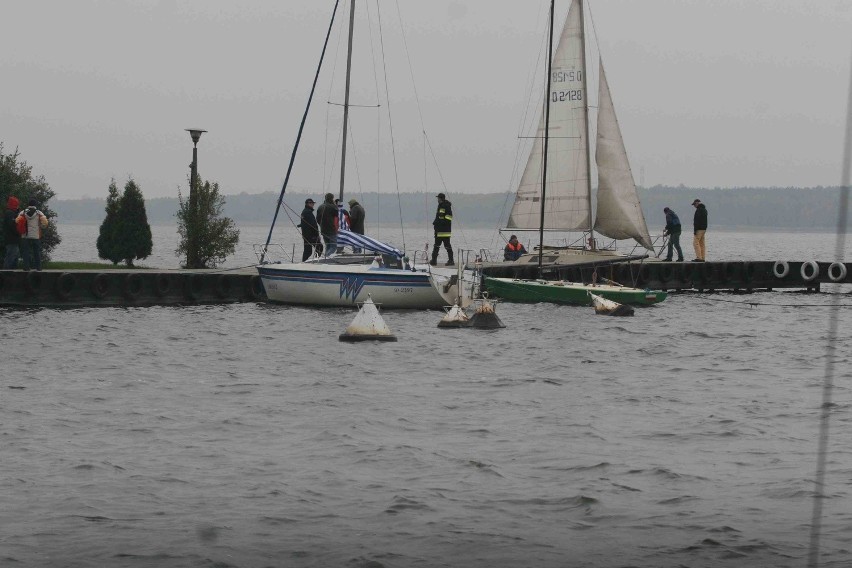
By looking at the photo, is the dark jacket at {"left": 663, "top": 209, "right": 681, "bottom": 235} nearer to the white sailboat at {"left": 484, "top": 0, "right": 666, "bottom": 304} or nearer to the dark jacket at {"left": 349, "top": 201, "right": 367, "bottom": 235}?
the white sailboat at {"left": 484, "top": 0, "right": 666, "bottom": 304}

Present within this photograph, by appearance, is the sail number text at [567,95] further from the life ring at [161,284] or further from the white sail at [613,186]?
the life ring at [161,284]

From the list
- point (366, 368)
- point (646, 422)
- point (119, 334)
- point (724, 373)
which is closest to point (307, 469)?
point (646, 422)

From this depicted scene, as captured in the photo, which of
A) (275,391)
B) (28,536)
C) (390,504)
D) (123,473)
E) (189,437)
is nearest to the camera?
(28,536)

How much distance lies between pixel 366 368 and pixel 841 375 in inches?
341

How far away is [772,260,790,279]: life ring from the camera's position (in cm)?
4731

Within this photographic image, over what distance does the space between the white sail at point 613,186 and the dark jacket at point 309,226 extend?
11.9 meters

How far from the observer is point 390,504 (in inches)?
505

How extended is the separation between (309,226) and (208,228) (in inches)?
275

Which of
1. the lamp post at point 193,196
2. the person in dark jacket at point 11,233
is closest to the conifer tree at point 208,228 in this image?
the lamp post at point 193,196

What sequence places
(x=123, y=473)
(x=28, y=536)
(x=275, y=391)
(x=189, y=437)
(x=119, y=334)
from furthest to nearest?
1. (x=119, y=334)
2. (x=275, y=391)
3. (x=189, y=437)
4. (x=123, y=473)
5. (x=28, y=536)

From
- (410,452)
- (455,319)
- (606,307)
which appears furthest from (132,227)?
(410,452)

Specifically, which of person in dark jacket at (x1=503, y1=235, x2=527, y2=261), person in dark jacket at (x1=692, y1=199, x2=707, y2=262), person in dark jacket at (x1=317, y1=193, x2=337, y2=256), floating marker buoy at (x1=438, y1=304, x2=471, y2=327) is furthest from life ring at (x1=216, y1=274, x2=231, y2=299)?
person in dark jacket at (x1=692, y1=199, x2=707, y2=262)

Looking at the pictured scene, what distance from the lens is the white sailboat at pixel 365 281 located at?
111 ft

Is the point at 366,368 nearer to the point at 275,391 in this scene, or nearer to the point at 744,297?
the point at 275,391
